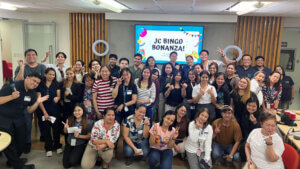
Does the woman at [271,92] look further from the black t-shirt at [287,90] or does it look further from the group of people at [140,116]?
the black t-shirt at [287,90]

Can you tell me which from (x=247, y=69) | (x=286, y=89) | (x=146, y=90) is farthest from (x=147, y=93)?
(x=286, y=89)

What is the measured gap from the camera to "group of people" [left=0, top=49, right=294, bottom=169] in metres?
2.99

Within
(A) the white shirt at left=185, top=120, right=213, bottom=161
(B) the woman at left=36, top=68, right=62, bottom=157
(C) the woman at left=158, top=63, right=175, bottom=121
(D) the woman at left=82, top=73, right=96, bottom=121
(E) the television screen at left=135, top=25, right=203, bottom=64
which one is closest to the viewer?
(A) the white shirt at left=185, top=120, right=213, bottom=161

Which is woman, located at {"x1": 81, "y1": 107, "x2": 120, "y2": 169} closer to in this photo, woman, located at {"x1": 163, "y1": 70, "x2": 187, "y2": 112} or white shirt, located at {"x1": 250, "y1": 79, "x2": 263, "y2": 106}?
woman, located at {"x1": 163, "y1": 70, "x2": 187, "y2": 112}

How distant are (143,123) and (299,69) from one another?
9470 millimetres

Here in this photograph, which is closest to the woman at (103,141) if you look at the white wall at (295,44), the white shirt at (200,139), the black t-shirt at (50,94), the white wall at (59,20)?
the black t-shirt at (50,94)

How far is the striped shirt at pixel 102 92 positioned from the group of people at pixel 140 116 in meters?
0.02

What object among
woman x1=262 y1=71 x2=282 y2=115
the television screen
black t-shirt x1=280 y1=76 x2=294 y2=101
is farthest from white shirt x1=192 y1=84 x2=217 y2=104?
the television screen

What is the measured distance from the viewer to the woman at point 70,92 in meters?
3.63

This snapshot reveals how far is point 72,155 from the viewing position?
3.25 m

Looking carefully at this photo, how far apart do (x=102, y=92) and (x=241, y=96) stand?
2237mm

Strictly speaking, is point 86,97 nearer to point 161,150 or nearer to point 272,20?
point 161,150

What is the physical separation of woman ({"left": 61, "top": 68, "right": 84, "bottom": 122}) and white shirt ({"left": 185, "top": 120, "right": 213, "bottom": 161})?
6.32ft

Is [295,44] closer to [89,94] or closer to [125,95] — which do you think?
[125,95]
